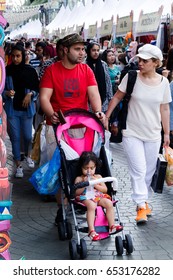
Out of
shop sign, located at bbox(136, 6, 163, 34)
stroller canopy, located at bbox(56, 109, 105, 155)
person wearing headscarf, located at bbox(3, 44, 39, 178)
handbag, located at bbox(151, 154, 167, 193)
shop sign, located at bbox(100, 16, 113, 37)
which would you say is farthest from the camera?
shop sign, located at bbox(100, 16, 113, 37)

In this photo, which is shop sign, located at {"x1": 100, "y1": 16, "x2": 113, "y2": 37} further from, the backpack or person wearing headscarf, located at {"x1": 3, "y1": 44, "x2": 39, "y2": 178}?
the backpack

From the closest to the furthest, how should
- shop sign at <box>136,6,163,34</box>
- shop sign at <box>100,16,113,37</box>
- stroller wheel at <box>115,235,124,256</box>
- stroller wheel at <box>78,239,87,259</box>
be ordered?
1. stroller wheel at <box>78,239,87,259</box>
2. stroller wheel at <box>115,235,124,256</box>
3. shop sign at <box>136,6,163,34</box>
4. shop sign at <box>100,16,113,37</box>

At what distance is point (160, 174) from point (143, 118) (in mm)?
682

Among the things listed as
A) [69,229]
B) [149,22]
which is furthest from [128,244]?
[149,22]

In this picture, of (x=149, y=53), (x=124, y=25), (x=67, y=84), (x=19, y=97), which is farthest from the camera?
(x=124, y=25)

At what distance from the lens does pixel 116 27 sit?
60.9 ft

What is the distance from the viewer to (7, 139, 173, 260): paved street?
18.4 feet

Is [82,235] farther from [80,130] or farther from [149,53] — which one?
[149,53]

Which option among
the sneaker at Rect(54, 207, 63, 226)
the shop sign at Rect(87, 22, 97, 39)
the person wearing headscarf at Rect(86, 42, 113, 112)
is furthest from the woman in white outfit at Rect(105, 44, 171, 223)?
the shop sign at Rect(87, 22, 97, 39)

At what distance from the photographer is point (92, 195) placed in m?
5.53

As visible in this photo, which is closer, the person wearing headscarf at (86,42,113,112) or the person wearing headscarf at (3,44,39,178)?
the person wearing headscarf at (3,44,39,178)

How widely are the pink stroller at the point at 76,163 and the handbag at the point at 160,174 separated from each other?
0.93 m
